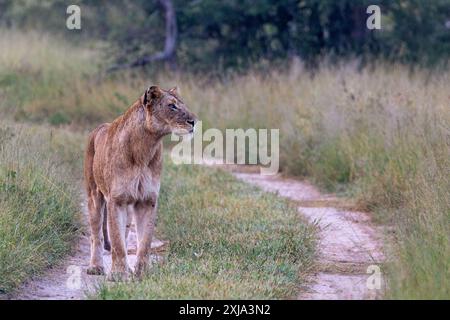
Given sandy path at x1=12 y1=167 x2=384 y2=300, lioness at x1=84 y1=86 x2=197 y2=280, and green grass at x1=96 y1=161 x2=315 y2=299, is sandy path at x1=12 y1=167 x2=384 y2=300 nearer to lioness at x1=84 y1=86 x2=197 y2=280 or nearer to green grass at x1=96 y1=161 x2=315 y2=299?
green grass at x1=96 y1=161 x2=315 y2=299

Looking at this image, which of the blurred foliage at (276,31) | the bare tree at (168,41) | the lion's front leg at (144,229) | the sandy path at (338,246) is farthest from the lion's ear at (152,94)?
the bare tree at (168,41)

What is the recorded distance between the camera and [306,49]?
74.4 ft

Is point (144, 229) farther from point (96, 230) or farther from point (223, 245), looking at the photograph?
point (223, 245)

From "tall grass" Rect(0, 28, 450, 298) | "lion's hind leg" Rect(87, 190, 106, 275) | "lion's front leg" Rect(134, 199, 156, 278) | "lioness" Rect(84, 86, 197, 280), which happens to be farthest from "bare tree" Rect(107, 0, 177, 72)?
"lion's front leg" Rect(134, 199, 156, 278)

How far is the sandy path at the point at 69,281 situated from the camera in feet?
24.4

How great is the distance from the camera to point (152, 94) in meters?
7.91

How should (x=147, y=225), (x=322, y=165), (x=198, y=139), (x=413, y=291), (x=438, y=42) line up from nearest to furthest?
(x=413, y=291)
(x=147, y=225)
(x=322, y=165)
(x=198, y=139)
(x=438, y=42)

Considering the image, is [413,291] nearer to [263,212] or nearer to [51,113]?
[263,212]

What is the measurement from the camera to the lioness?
7.78 metres

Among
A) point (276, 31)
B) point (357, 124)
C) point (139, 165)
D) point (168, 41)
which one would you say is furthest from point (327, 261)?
point (276, 31)

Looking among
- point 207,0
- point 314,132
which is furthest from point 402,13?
point 314,132

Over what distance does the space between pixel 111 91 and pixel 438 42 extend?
7.77 m

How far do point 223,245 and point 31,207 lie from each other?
1710mm
